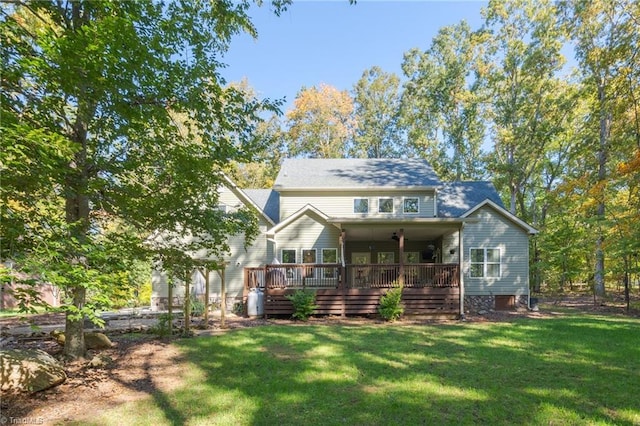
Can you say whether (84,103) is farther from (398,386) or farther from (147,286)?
(147,286)

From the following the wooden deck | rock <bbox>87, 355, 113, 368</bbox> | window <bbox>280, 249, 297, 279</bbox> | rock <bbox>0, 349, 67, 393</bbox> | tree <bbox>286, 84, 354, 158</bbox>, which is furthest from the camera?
tree <bbox>286, 84, 354, 158</bbox>

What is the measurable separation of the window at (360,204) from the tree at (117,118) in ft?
30.0

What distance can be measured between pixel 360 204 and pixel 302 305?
612cm

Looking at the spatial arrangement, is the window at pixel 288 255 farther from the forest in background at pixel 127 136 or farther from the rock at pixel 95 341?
the rock at pixel 95 341

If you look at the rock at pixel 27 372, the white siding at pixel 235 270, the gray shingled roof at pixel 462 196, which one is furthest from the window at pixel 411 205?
the rock at pixel 27 372

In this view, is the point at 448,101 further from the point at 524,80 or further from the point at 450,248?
the point at 450,248

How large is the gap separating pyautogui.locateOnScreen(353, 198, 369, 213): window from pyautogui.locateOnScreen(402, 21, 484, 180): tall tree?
13015mm

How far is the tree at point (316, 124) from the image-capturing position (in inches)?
1199

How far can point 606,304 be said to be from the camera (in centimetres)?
1677

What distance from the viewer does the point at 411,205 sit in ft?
53.8

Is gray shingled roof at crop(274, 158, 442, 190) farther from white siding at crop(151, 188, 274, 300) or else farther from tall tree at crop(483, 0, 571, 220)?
tall tree at crop(483, 0, 571, 220)

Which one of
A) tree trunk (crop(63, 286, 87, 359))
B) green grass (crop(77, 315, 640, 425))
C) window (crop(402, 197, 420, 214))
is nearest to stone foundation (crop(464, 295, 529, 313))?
window (crop(402, 197, 420, 214))

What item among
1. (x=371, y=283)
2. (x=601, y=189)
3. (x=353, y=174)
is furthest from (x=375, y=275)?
(x=601, y=189)

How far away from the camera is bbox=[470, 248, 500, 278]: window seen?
611 inches
